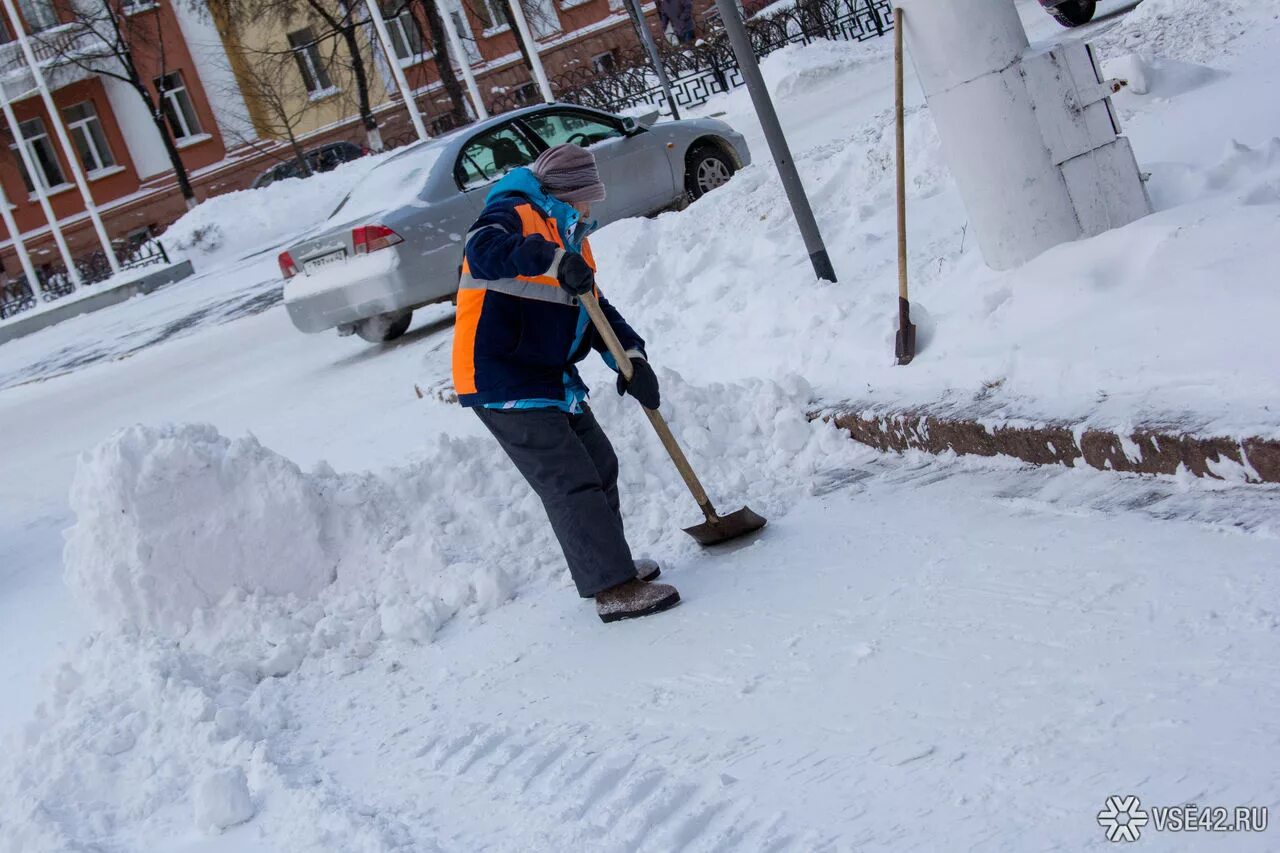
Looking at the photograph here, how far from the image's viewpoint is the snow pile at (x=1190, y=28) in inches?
298

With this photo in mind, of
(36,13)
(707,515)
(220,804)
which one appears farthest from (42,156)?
(220,804)

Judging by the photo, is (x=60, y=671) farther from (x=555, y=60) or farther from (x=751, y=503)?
(x=555, y=60)

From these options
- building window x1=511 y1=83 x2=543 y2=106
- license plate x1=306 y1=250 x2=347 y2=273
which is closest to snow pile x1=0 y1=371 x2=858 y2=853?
license plate x1=306 y1=250 x2=347 y2=273

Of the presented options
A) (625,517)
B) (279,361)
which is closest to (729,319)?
(625,517)

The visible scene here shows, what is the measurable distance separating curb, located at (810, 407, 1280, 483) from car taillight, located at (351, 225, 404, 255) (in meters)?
5.39

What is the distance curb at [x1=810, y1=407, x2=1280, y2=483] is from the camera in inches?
134

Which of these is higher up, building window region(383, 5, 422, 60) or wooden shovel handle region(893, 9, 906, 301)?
building window region(383, 5, 422, 60)

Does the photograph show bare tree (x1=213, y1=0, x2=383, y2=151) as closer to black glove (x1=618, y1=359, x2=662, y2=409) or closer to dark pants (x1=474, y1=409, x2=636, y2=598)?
black glove (x1=618, y1=359, x2=662, y2=409)

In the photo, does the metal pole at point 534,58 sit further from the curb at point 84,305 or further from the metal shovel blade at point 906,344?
the metal shovel blade at point 906,344

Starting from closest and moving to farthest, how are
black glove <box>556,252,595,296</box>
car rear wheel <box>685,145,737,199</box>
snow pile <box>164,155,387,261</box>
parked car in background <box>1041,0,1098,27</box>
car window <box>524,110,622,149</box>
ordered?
1. black glove <box>556,252,595,296</box>
2. car window <box>524,110,622,149</box>
3. car rear wheel <box>685,145,737,199</box>
4. parked car in background <box>1041,0,1098,27</box>
5. snow pile <box>164,155,387,261</box>

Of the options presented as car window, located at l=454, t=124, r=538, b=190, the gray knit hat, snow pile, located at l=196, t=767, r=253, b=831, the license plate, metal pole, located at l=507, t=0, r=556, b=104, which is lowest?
snow pile, located at l=196, t=767, r=253, b=831

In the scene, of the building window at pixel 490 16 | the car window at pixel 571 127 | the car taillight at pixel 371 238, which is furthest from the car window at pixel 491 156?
the building window at pixel 490 16

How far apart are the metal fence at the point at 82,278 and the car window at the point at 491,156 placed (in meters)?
18.7

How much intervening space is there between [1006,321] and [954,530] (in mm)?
1048
